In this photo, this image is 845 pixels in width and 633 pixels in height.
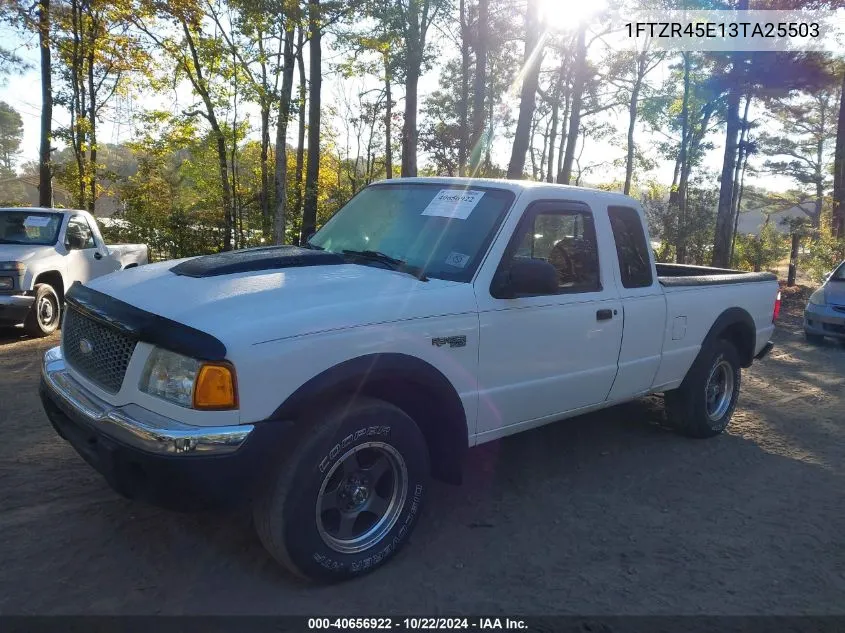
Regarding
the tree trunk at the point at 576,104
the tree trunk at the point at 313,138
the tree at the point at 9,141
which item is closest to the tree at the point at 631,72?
the tree trunk at the point at 576,104

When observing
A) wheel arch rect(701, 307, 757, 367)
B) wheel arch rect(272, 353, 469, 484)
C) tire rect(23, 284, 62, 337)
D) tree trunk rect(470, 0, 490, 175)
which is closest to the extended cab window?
wheel arch rect(272, 353, 469, 484)

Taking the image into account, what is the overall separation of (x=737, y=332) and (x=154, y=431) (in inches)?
197

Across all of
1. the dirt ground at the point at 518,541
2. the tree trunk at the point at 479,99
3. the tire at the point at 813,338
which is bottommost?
the dirt ground at the point at 518,541

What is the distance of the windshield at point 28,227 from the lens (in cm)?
857

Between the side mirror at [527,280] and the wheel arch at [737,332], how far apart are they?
243 cm

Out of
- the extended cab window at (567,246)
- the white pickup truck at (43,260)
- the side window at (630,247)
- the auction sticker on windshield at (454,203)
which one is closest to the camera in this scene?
the auction sticker on windshield at (454,203)

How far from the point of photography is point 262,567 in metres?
3.12

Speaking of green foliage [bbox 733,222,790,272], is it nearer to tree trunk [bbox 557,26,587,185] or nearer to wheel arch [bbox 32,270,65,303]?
tree trunk [bbox 557,26,587,185]

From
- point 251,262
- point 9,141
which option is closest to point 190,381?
point 251,262

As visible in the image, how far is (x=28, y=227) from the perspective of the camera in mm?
8688

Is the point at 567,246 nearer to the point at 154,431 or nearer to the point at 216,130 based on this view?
the point at 154,431

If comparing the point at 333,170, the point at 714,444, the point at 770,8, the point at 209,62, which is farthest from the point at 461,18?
the point at 714,444

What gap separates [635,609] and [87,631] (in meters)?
2.38

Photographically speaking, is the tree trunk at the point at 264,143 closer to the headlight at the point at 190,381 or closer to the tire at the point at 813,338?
the tire at the point at 813,338
